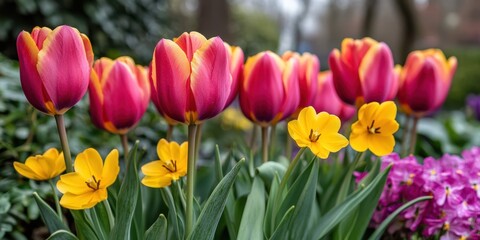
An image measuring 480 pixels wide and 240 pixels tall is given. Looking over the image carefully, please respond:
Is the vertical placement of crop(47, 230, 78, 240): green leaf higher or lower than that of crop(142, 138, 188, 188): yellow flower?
lower

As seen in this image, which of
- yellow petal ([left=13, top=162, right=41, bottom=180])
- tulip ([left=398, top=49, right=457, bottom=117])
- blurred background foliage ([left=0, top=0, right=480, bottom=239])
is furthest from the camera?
blurred background foliage ([left=0, top=0, right=480, bottom=239])

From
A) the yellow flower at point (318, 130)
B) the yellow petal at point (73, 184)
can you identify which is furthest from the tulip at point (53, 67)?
the yellow flower at point (318, 130)

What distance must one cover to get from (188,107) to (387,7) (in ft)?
85.1

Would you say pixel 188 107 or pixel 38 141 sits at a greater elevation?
pixel 188 107

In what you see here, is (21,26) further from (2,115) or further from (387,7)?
(387,7)

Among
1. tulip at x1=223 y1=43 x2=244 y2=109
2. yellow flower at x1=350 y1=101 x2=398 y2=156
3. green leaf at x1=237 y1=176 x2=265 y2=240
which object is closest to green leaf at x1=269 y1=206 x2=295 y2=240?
green leaf at x1=237 y1=176 x2=265 y2=240

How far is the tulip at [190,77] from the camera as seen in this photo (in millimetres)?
844

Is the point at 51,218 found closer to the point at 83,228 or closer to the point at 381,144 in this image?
the point at 83,228

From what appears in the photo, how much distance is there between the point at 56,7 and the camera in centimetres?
332

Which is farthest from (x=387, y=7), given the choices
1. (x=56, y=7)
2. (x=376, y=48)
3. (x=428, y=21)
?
(x=376, y=48)

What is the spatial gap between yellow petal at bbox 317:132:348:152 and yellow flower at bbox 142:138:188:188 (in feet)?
0.78

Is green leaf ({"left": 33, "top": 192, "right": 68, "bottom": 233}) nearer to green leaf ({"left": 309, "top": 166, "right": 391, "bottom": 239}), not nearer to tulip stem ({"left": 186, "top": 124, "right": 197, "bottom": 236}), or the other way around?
tulip stem ({"left": 186, "top": 124, "right": 197, "bottom": 236})

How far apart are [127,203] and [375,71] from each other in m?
→ 0.64

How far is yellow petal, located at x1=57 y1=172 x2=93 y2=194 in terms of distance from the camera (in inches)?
33.7
